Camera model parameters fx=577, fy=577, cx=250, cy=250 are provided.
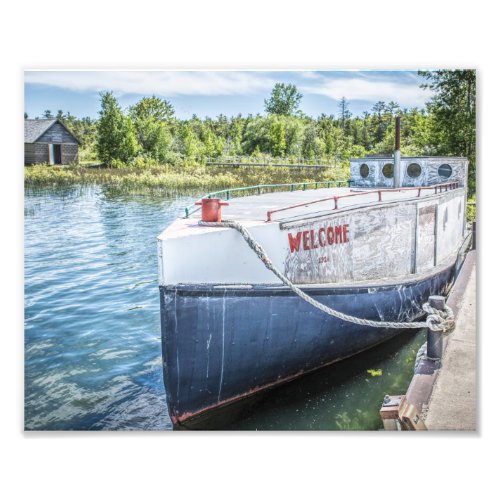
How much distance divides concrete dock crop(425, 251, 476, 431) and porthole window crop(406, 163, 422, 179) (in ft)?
10.7

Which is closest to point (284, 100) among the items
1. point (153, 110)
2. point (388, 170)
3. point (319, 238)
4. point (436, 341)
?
point (153, 110)

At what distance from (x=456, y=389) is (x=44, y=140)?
4.51 m

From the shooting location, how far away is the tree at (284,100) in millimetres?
5680

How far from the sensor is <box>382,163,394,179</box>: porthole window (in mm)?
8594

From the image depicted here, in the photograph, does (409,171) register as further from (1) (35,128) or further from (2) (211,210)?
(1) (35,128)

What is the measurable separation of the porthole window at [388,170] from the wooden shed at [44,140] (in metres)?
4.66

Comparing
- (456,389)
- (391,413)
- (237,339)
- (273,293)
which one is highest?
(273,293)

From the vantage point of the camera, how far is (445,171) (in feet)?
27.1

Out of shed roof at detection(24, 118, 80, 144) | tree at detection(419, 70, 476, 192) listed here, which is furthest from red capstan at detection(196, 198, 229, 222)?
tree at detection(419, 70, 476, 192)

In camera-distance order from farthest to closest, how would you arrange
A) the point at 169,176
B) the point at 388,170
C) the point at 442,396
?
the point at 388,170 → the point at 169,176 → the point at 442,396

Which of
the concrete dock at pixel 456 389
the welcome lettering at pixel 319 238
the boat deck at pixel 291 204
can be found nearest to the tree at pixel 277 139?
the boat deck at pixel 291 204

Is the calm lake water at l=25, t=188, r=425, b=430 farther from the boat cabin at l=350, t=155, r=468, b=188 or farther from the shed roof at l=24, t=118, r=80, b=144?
the boat cabin at l=350, t=155, r=468, b=188

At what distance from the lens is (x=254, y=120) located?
7090 mm
